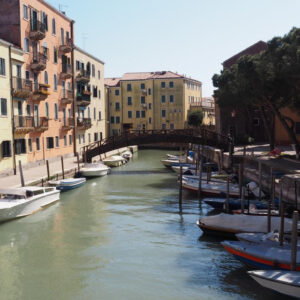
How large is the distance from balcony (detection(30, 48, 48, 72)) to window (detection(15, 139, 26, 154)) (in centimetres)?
637

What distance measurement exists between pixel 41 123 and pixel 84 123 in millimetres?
10902

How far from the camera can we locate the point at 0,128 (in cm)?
2930

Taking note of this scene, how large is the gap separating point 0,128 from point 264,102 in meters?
19.9

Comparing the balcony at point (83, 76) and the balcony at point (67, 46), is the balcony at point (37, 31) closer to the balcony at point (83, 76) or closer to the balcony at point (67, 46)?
the balcony at point (67, 46)

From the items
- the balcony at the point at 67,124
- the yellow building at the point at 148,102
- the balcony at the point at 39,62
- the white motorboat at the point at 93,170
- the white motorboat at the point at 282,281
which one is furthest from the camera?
the yellow building at the point at 148,102

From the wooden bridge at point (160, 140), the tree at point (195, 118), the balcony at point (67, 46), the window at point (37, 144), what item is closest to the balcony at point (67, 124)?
the wooden bridge at point (160, 140)

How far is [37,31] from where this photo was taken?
3456 centimetres

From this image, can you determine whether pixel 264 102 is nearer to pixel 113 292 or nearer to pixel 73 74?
pixel 73 74

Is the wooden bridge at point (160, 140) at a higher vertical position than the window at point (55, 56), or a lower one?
lower

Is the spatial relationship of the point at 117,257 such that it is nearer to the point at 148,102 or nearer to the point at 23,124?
the point at 23,124

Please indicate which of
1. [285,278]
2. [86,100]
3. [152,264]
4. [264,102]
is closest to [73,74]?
[86,100]

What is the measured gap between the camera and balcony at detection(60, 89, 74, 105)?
137ft

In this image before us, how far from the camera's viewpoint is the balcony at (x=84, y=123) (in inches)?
1815

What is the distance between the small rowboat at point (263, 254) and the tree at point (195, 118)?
190ft
